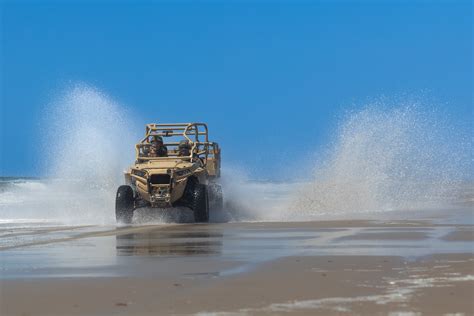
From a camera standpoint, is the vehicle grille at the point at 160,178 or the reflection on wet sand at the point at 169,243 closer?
the reflection on wet sand at the point at 169,243

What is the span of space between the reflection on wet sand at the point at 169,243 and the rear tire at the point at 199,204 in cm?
334

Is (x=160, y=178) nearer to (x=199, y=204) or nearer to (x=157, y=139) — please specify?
(x=199, y=204)

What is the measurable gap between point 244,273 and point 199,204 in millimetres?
11219

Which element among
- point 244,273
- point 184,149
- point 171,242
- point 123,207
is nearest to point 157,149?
point 184,149

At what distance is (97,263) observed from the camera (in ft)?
36.6

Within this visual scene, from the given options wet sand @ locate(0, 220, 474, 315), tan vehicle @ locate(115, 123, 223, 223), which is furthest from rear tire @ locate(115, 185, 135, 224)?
wet sand @ locate(0, 220, 474, 315)

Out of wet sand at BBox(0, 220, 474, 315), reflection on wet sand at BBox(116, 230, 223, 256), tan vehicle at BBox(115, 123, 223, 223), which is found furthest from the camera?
tan vehicle at BBox(115, 123, 223, 223)

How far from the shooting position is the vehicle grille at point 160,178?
2106 cm

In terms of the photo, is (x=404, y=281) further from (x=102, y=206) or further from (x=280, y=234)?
(x=102, y=206)

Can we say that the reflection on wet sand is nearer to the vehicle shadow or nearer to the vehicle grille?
the vehicle shadow

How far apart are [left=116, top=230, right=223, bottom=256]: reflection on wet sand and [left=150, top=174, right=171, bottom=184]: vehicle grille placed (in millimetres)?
3366

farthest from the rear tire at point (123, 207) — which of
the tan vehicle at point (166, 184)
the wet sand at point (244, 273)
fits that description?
the wet sand at point (244, 273)

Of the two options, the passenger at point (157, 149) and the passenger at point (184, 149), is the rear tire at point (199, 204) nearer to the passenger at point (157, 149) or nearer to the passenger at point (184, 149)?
the passenger at point (184, 149)

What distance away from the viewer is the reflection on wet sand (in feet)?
41.7
